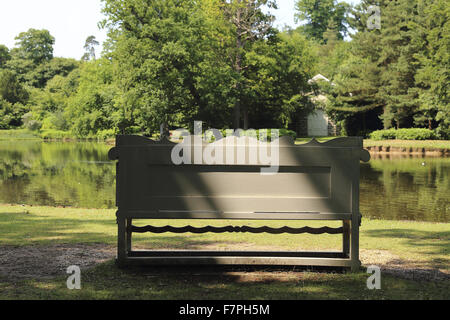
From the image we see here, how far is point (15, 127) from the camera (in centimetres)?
9462

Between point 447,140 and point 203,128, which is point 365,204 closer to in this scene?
point 203,128

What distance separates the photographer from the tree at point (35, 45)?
125 meters

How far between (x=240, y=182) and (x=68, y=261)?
234 cm

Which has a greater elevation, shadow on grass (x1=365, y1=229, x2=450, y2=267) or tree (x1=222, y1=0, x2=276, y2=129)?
tree (x1=222, y1=0, x2=276, y2=129)

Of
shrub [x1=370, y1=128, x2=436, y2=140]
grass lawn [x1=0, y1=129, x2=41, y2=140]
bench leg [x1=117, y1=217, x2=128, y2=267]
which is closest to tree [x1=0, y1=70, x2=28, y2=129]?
grass lawn [x1=0, y1=129, x2=41, y2=140]

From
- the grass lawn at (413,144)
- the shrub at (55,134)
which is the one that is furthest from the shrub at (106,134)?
the grass lawn at (413,144)

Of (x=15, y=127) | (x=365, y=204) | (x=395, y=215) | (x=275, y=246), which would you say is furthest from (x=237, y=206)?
(x=15, y=127)

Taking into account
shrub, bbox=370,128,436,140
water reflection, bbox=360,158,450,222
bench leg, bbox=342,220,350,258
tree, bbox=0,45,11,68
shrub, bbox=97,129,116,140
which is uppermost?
tree, bbox=0,45,11,68

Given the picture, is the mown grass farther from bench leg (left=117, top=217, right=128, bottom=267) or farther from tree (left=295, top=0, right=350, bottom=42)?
tree (left=295, top=0, right=350, bottom=42)

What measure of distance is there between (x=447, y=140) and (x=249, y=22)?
826 inches

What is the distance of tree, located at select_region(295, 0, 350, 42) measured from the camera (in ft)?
379

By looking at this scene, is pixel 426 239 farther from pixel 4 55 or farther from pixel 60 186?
pixel 4 55

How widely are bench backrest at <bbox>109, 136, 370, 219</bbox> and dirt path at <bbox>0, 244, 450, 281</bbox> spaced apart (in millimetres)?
767

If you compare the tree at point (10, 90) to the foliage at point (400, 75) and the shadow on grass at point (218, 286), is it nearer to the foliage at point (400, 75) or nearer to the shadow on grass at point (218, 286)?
the foliage at point (400, 75)
